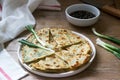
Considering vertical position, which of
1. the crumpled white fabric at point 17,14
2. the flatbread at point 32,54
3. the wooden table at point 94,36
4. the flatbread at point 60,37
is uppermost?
the crumpled white fabric at point 17,14

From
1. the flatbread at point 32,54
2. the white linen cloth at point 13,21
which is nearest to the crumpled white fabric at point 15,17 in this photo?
the white linen cloth at point 13,21

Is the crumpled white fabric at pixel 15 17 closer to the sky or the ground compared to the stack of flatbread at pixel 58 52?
closer to the sky

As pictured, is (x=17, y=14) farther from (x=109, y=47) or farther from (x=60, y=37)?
(x=109, y=47)

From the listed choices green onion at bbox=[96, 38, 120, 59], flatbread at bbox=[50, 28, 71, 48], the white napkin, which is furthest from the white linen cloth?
green onion at bbox=[96, 38, 120, 59]

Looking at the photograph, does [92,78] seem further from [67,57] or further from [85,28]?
[85,28]

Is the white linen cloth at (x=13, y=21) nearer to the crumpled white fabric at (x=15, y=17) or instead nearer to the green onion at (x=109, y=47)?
the crumpled white fabric at (x=15, y=17)

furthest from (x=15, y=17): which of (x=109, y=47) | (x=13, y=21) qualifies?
(x=109, y=47)

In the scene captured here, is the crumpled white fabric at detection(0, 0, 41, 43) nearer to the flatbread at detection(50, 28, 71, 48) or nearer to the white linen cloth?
the white linen cloth
